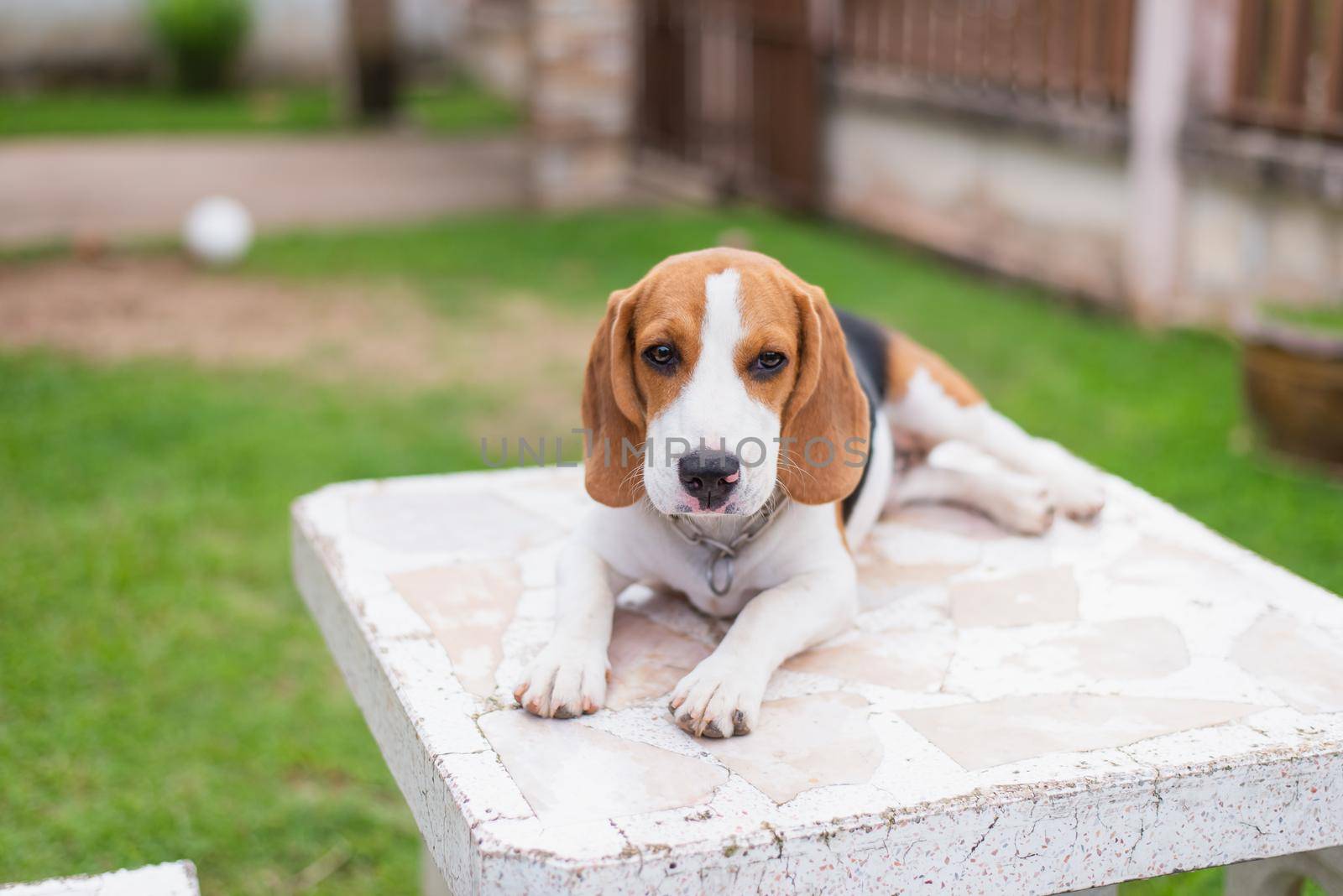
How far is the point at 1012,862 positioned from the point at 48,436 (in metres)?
5.31

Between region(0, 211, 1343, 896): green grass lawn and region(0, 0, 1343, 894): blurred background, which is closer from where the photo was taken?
region(0, 211, 1343, 896): green grass lawn

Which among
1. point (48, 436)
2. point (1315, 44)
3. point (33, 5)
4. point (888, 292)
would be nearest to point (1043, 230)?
point (888, 292)

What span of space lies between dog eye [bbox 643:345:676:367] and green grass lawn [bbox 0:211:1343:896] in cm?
185

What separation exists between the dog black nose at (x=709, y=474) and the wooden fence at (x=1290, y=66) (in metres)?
5.75

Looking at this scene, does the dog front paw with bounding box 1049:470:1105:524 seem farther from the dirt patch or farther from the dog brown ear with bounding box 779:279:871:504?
the dirt patch

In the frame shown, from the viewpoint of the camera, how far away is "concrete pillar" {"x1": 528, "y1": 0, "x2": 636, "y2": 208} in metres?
11.2

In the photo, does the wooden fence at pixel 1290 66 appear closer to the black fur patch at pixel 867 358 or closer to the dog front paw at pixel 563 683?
the black fur patch at pixel 867 358

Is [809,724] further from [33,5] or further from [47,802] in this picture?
[33,5]

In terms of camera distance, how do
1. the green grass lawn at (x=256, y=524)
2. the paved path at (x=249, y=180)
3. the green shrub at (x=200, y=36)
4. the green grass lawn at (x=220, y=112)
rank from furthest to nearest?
the green shrub at (x=200, y=36) → the green grass lawn at (x=220, y=112) → the paved path at (x=249, y=180) → the green grass lawn at (x=256, y=524)

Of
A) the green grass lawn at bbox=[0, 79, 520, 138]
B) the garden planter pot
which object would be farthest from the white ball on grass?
the green grass lawn at bbox=[0, 79, 520, 138]

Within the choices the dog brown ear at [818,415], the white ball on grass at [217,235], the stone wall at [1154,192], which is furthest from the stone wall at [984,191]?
the dog brown ear at [818,415]

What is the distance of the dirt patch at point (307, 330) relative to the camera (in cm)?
753

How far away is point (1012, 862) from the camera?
2.31m

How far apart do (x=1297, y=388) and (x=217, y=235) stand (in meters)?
6.79
